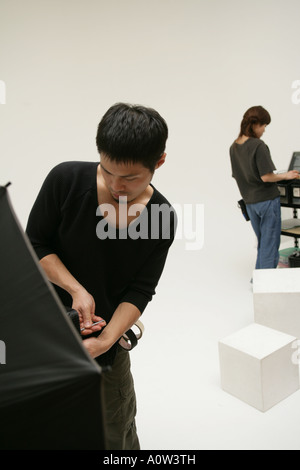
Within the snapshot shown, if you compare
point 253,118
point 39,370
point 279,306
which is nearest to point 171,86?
point 253,118

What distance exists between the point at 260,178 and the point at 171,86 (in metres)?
2.55

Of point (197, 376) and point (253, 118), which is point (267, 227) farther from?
point (197, 376)

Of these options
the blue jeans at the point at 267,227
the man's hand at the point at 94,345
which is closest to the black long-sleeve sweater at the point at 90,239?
the man's hand at the point at 94,345

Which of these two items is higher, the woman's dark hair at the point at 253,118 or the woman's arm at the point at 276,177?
the woman's dark hair at the point at 253,118

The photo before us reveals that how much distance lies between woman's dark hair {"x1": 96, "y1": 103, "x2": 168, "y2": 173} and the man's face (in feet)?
0.04

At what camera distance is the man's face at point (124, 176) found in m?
1.03

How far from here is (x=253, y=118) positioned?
327 cm

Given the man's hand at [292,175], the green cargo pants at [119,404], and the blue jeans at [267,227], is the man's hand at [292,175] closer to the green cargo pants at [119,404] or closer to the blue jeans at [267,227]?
the blue jeans at [267,227]

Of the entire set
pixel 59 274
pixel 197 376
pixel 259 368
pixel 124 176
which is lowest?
pixel 197 376

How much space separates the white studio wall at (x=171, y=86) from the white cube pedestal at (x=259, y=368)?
5.69ft

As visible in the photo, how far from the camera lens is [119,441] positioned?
138cm

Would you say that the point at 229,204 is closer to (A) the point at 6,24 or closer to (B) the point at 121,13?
(B) the point at 121,13

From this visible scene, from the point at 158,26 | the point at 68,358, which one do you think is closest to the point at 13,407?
the point at 68,358

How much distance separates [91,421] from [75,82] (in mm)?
5072
